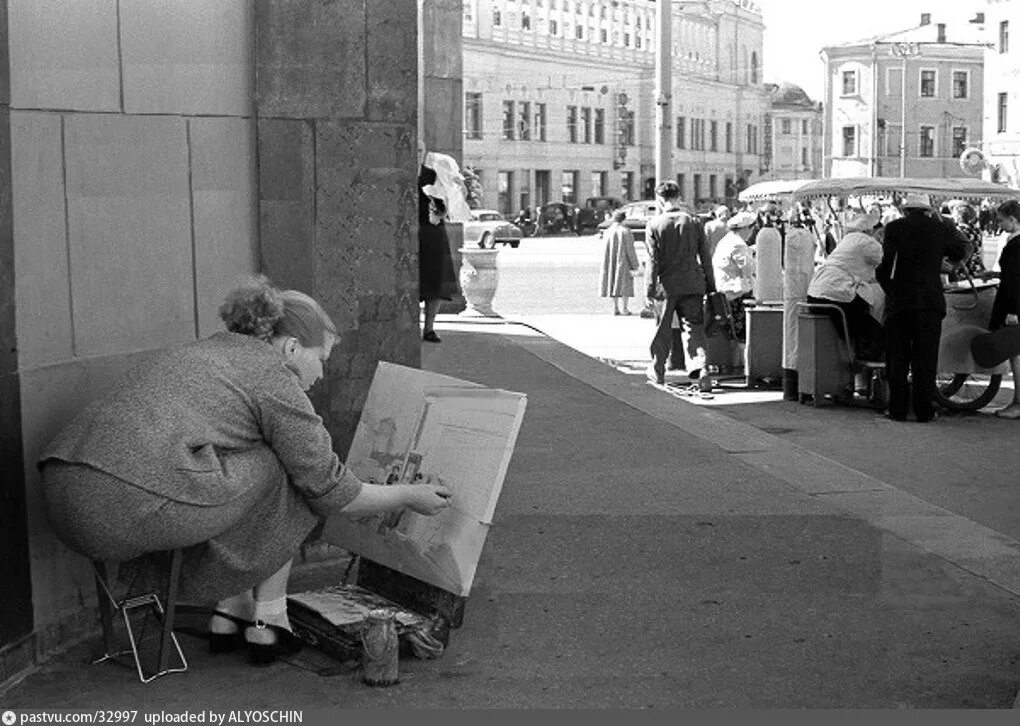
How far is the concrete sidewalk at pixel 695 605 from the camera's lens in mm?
5191

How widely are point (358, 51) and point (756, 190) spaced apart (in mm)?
17988

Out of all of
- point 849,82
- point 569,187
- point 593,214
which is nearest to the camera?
point 593,214

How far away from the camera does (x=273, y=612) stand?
5418 mm

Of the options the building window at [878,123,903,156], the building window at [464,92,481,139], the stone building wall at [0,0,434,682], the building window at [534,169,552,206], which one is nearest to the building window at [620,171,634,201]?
the building window at [534,169,552,206]

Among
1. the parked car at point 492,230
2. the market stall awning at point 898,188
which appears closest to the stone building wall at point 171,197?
the market stall awning at point 898,188

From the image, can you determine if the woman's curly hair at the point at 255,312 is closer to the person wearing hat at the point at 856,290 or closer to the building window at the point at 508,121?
the person wearing hat at the point at 856,290

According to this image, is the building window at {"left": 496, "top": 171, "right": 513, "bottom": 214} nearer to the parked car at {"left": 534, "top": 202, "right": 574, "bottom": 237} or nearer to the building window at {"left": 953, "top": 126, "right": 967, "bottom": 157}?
the parked car at {"left": 534, "top": 202, "right": 574, "bottom": 237}

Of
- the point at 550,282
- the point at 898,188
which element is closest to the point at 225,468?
the point at 898,188

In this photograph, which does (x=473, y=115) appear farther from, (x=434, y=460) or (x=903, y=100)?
(x=434, y=460)

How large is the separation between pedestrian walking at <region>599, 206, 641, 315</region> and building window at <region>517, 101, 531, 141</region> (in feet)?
196

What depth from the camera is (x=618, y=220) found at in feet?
78.9

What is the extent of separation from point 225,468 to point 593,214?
73085mm

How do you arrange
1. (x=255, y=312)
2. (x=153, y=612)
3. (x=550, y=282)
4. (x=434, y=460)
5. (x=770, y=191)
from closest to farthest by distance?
(x=255, y=312) < (x=153, y=612) < (x=434, y=460) < (x=770, y=191) < (x=550, y=282)

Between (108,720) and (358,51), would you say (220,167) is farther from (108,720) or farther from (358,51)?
(108,720)
